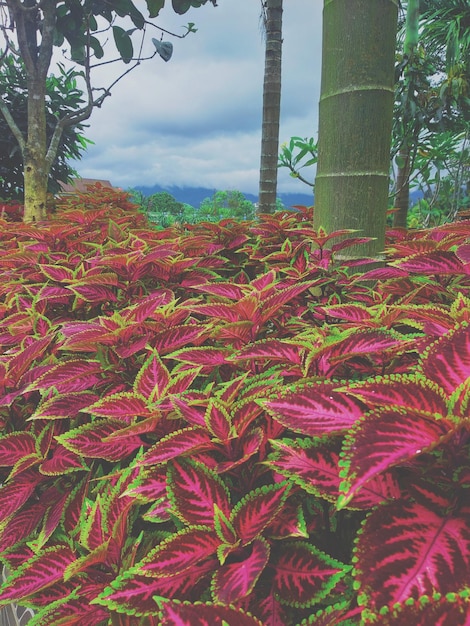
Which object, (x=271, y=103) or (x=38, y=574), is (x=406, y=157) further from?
(x=38, y=574)

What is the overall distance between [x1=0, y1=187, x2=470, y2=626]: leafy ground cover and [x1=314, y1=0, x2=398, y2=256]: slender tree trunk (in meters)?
0.36

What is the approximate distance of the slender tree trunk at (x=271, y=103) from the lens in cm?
330

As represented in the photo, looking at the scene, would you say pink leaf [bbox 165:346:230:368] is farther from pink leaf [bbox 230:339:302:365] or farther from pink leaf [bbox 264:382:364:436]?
pink leaf [bbox 264:382:364:436]

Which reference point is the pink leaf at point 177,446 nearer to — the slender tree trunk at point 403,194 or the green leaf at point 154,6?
the slender tree trunk at point 403,194

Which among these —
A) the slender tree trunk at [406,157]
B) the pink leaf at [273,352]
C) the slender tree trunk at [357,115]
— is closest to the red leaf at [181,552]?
the pink leaf at [273,352]

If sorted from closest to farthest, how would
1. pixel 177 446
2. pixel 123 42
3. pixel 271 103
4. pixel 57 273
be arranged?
pixel 177 446 < pixel 57 273 < pixel 271 103 < pixel 123 42

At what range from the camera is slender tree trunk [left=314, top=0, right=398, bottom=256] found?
1381mm

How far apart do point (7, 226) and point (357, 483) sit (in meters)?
2.71

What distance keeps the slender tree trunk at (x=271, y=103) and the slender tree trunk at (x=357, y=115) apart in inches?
76.4

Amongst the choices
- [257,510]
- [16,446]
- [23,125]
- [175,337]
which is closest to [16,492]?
[16,446]

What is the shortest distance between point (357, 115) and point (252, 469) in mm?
1173

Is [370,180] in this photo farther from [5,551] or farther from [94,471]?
[5,551]

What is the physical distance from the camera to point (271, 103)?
11.0ft

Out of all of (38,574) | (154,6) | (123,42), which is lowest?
(38,574)
